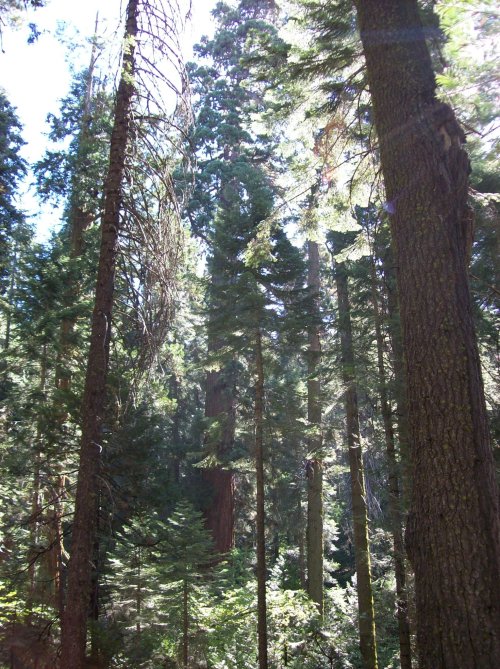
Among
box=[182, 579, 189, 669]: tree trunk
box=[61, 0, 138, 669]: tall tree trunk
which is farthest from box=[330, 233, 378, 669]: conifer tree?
box=[61, 0, 138, 669]: tall tree trunk

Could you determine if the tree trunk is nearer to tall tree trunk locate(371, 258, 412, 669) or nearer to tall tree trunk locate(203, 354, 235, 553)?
tall tree trunk locate(371, 258, 412, 669)

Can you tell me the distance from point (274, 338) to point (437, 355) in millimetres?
7693

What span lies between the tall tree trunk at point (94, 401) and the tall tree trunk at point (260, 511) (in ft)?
15.3

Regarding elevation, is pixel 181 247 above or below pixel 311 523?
above

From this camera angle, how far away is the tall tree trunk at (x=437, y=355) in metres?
2.98

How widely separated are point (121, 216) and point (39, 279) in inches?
202

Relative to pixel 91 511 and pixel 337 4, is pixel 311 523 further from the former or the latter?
pixel 337 4

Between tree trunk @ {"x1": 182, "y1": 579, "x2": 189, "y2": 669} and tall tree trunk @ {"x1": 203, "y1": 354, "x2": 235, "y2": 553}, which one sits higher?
tall tree trunk @ {"x1": 203, "y1": 354, "x2": 235, "y2": 553}

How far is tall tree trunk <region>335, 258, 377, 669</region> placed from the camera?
10.2 metres

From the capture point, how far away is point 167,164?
639 cm

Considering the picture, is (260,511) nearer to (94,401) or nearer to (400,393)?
(400,393)

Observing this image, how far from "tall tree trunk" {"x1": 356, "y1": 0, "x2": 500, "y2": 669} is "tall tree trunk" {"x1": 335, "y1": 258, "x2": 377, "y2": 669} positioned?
611 cm

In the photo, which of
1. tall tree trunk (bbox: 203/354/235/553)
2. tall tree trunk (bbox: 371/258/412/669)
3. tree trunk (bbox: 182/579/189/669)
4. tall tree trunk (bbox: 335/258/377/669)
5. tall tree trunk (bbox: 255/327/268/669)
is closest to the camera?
tree trunk (bbox: 182/579/189/669)

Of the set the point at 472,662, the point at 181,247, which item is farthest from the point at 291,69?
the point at 472,662
